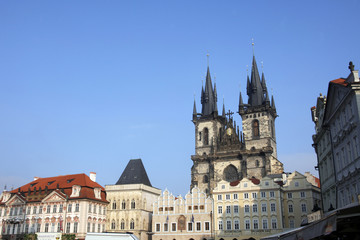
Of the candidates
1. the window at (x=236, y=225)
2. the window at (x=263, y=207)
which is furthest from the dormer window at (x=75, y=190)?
the window at (x=263, y=207)

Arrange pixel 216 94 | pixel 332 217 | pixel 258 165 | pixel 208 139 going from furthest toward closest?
pixel 216 94
pixel 208 139
pixel 258 165
pixel 332 217

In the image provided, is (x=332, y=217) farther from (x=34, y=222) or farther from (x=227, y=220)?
(x=34, y=222)

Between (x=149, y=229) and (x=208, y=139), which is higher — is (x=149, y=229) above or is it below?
below

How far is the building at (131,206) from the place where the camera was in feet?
190

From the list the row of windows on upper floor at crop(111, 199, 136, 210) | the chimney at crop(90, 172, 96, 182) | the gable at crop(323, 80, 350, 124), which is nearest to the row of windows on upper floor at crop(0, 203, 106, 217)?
the row of windows on upper floor at crop(111, 199, 136, 210)

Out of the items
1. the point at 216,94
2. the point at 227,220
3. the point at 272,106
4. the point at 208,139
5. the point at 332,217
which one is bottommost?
the point at 332,217

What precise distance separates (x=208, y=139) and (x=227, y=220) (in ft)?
84.3

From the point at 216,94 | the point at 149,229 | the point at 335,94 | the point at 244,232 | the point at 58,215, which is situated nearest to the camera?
the point at 335,94

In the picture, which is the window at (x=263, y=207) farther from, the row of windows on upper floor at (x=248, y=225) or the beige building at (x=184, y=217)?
the beige building at (x=184, y=217)

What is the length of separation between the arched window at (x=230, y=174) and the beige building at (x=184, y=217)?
15.0m

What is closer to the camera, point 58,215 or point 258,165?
point 58,215

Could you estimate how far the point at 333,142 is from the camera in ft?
90.6

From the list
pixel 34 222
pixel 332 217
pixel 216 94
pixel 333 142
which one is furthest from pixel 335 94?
pixel 216 94

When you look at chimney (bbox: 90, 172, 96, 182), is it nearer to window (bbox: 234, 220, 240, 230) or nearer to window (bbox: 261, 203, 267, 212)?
window (bbox: 234, 220, 240, 230)
